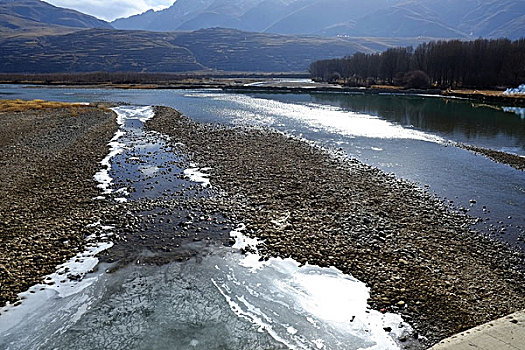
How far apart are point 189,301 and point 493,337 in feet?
29.8

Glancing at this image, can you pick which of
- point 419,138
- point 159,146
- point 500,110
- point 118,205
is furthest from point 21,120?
point 500,110

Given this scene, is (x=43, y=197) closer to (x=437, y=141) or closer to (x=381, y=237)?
(x=381, y=237)

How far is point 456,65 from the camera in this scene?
Result: 104250mm

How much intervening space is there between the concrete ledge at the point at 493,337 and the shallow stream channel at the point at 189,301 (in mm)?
1487

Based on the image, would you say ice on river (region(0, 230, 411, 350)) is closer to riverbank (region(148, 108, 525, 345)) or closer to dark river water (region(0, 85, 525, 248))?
→ riverbank (region(148, 108, 525, 345))

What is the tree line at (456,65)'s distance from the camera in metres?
95.1

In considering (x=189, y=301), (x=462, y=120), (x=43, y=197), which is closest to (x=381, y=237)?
(x=189, y=301)

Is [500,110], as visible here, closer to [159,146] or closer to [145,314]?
[159,146]

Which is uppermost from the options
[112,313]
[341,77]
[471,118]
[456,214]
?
[341,77]

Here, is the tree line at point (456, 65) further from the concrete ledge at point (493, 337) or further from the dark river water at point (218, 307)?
the concrete ledge at point (493, 337)

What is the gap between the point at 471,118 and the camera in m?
56.4

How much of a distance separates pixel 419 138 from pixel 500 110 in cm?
3359

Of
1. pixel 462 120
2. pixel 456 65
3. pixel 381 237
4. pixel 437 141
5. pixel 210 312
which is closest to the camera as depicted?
pixel 210 312

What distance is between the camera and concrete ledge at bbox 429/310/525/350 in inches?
362
